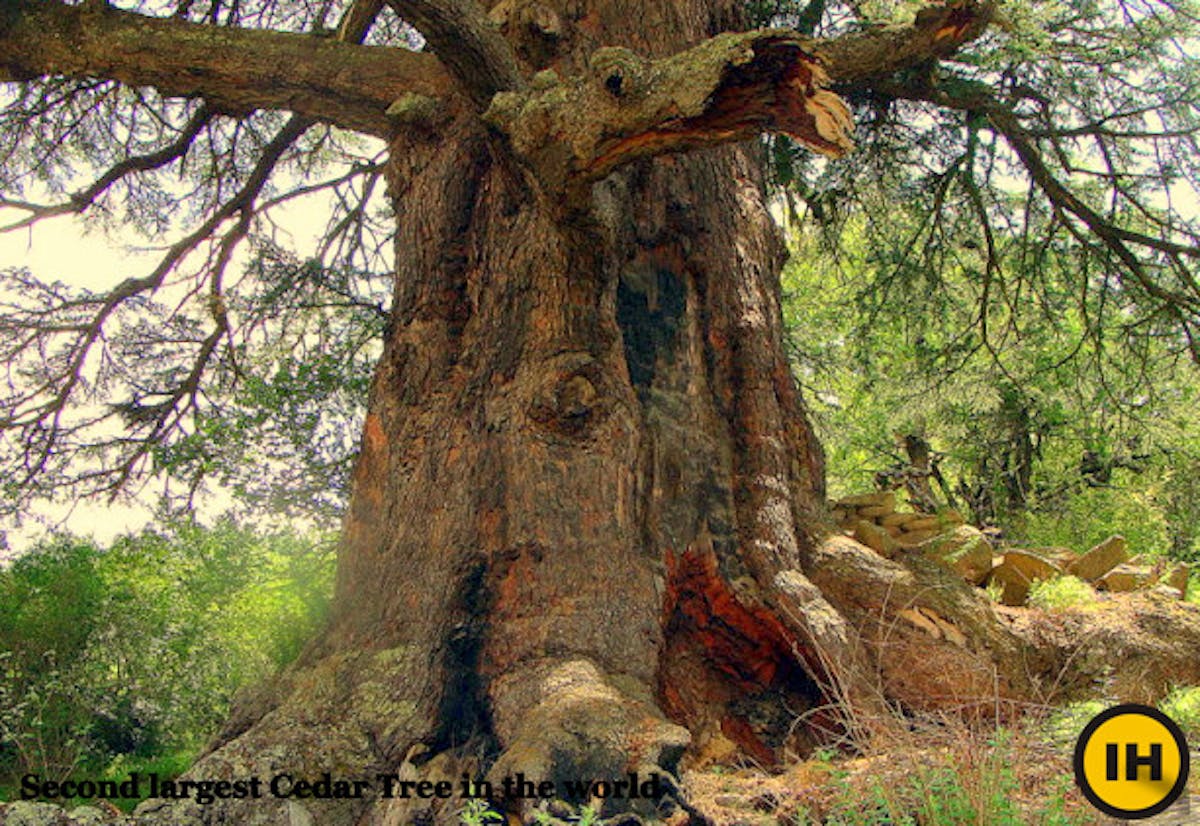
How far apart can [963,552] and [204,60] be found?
5260 mm

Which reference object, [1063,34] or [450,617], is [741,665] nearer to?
[450,617]

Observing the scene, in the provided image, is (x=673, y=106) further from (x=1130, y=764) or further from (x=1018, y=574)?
(x=1018, y=574)

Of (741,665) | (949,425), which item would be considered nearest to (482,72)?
(741,665)

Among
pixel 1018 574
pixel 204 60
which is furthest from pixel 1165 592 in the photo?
pixel 204 60

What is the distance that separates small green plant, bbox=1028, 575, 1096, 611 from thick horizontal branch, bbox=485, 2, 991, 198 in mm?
3621

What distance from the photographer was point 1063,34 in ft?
25.0

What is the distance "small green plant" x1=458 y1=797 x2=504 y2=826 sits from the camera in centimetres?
291

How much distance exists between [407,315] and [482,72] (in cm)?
154

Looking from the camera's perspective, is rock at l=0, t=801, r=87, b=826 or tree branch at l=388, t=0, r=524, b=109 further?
tree branch at l=388, t=0, r=524, b=109

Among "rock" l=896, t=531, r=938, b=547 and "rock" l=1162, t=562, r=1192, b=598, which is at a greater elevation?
"rock" l=896, t=531, r=938, b=547

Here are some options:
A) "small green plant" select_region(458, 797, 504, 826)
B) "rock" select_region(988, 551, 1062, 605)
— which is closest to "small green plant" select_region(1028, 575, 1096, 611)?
"rock" select_region(988, 551, 1062, 605)

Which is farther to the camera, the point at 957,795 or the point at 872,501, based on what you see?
the point at 872,501

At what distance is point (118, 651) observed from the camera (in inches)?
300

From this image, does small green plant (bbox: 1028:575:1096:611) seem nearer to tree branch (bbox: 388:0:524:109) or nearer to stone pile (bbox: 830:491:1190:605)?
stone pile (bbox: 830:491:1190:605)
